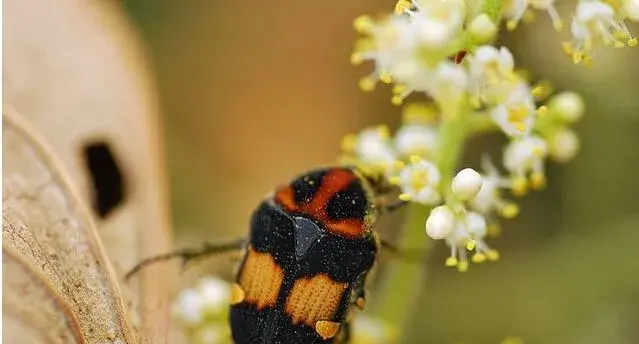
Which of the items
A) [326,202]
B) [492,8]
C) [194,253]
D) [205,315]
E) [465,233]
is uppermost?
[492,8]

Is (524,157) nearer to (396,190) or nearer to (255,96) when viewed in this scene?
(396,190)

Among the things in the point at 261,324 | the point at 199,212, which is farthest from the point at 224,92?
the point at 261,324

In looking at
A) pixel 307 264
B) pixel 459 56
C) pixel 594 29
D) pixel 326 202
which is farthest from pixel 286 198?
pixel 594 29

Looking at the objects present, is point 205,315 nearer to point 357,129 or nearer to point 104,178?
point 104,178

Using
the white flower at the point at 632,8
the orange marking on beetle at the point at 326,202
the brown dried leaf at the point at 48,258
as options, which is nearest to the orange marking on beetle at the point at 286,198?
the orange marking on beetle at the point at 326,202

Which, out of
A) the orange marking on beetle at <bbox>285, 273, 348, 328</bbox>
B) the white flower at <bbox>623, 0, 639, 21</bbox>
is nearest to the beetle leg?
the orange marking on beetle at <bbox>285, 273, 348, 328</bbox>

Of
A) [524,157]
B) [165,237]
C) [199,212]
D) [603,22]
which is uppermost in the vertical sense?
[603,22]

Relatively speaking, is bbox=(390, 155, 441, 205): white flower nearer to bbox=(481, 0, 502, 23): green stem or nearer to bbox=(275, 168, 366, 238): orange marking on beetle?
bbox=(275, 168, 366, 238): orange marking on beetle
